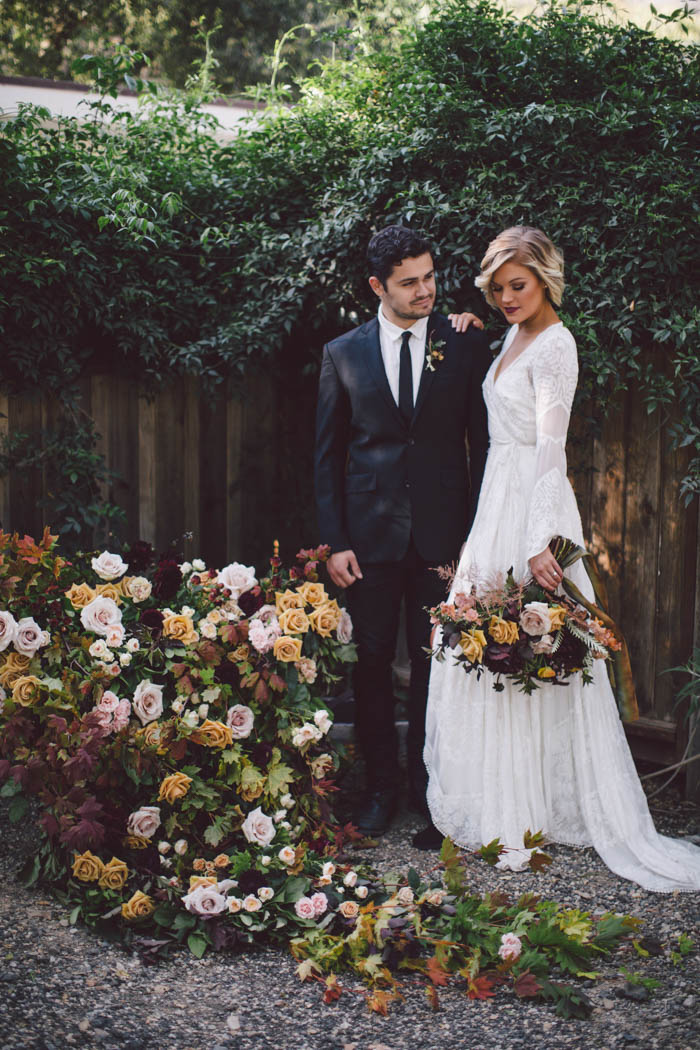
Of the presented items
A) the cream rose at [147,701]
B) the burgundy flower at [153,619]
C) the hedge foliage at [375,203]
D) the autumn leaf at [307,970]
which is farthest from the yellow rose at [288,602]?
the hedge foliage at [375,203]

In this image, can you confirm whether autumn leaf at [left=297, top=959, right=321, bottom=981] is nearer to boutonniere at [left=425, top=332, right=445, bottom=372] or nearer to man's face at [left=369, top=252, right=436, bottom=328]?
boutonniere at [left=425, top=332, right=445, bottom=372]

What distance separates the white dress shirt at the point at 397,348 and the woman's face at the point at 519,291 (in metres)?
0.33

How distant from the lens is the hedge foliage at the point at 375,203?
11.2ft

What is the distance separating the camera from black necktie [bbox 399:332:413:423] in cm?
323

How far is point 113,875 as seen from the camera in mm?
2594

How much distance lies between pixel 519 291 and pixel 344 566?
1.08m

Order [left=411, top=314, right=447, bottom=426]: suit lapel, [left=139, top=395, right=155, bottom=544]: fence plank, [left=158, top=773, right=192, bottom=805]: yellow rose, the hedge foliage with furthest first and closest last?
[left=139, top=395, right=155, bottom=544]: fence plank → the hedge foliage → [left=411, top=314, right=447, bottom=426]: suit lapel → [left=158, top=773, right=192, bottom=805]: yellow rose

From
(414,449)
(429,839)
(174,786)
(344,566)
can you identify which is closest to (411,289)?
(414,449)

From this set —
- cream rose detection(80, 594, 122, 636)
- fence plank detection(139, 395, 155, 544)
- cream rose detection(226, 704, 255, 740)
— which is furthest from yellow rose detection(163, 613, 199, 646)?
fence plank detection(139, 395, 155, 544)

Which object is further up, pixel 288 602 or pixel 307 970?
pixel 288 602

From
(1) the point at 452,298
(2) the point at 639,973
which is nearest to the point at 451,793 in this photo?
(2) the point at 639,973

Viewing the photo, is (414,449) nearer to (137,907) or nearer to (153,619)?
(153,619)

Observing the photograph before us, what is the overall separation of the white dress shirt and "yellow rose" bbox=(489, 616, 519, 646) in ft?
2.69

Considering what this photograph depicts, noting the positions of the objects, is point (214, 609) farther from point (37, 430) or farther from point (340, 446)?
point (37, 430)
